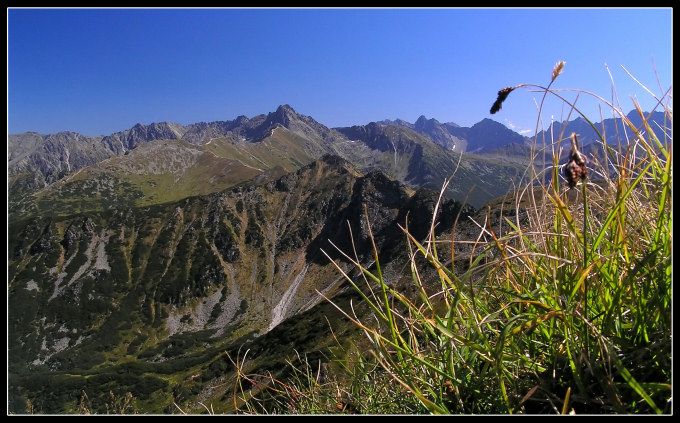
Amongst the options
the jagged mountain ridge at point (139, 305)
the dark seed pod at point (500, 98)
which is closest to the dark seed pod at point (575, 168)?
the dark seed pod at point (500, 98)

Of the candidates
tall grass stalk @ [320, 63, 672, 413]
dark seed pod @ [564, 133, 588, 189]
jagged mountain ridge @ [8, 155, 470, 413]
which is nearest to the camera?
dark seed pod @ [564, 133, 588, 189]

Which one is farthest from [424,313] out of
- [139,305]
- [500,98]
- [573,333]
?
[139,305]

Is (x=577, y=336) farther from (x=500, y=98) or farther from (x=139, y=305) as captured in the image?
(x=139, y=305)

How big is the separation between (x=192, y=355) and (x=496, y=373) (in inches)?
6812

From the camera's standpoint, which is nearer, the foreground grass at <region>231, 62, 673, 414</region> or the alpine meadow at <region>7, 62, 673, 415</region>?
the foreground grass at <region>231, 62, 673, 414</region>

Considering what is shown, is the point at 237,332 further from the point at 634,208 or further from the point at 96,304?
the point at 634,208

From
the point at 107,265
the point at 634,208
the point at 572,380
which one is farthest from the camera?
the point at 107,265

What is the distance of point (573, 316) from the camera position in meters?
1.74

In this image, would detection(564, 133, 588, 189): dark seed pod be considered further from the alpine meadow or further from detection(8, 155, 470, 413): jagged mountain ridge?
detection(8, 155, 470, 413): jagged mountain ridge

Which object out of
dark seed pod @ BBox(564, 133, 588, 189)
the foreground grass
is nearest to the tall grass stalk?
the foreground grass

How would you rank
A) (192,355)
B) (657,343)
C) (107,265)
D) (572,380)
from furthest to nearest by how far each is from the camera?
1. (107,265)
2. (192,355)
3. (572,380)
4. (657,343)

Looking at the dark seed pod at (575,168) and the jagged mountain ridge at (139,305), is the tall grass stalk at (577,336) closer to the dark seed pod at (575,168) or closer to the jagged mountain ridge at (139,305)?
the dark seed pod at (575,168)

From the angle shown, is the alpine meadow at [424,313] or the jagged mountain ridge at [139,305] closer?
the alpine meadow at [424,313]

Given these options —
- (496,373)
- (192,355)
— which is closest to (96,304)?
(192,355)
